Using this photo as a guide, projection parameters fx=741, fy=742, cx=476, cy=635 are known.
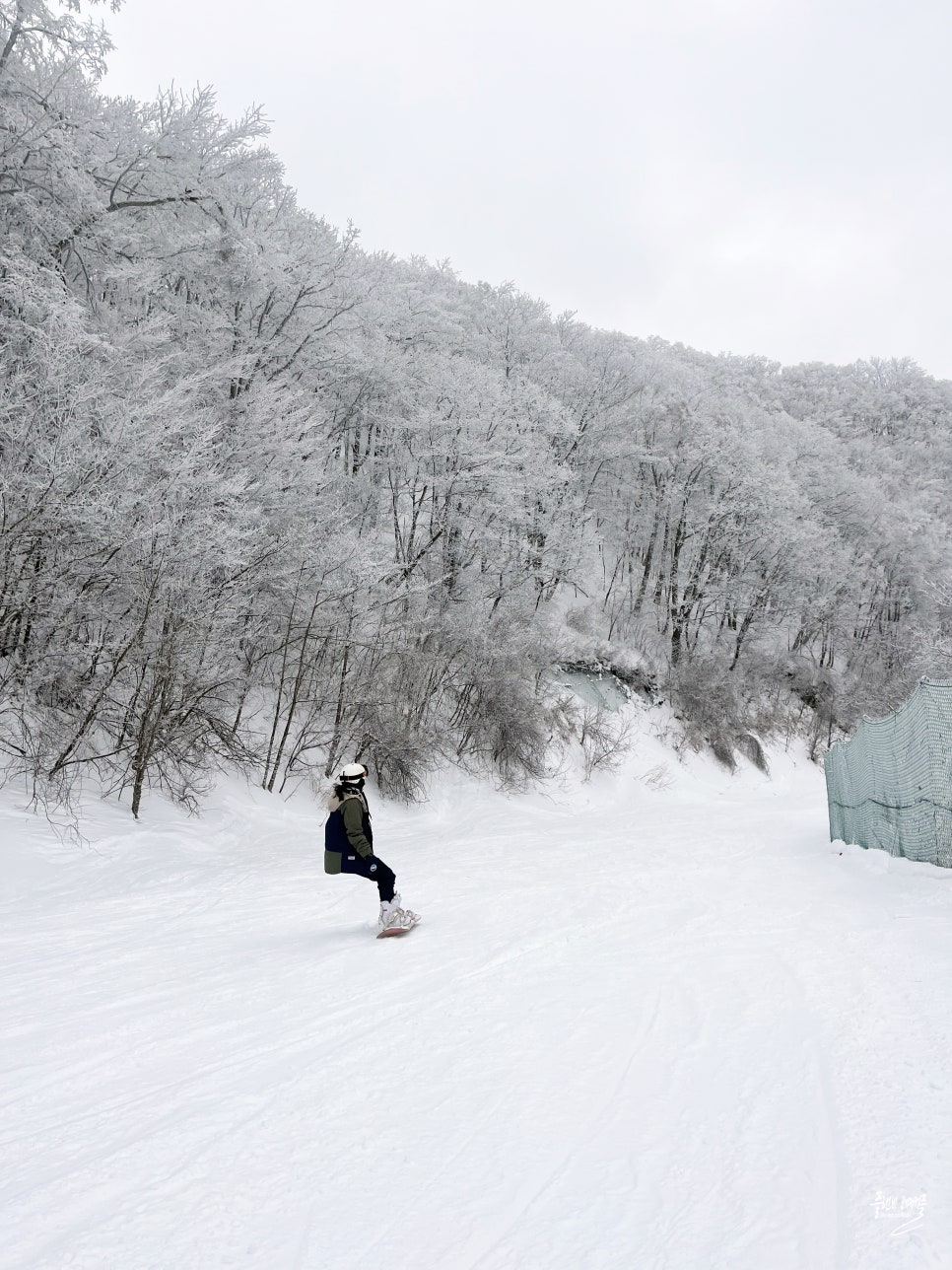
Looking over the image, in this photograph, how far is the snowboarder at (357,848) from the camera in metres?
7.16

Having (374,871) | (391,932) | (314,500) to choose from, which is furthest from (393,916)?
(314,500)

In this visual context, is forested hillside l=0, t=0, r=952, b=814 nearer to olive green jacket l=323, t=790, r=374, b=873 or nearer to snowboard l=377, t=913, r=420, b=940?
olive green jacket l=323, t=790, r=374, b=873

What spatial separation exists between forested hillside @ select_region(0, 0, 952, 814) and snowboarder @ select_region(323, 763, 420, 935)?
16.0 feet

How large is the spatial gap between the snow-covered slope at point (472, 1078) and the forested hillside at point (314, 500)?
13.0 ft

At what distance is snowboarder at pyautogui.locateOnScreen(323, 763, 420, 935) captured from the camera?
716 cm

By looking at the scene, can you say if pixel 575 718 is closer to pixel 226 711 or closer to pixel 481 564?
pixel 481 564

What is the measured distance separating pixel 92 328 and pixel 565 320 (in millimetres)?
28959

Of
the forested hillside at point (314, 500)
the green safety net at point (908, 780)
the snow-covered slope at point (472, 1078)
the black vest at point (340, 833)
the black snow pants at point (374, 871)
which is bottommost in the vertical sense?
the snow-covered slope at point (472, 1078)

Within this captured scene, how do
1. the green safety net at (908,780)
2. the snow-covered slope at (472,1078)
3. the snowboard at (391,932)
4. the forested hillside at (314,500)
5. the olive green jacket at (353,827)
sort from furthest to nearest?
the forested hillside at (314,500) < the green safety net at (908,780) < the olive green jacket at (353,827) < the snowboard at (391,932) < the snow-covered slope at (472,1078)

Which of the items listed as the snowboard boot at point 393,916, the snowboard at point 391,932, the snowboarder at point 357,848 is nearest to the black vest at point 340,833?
the snowboarder at point 357,848

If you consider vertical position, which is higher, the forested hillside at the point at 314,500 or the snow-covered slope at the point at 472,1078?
the forested hillside at the point at 314,500

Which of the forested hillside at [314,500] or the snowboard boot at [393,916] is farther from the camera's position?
the forested hillside at [314,500]

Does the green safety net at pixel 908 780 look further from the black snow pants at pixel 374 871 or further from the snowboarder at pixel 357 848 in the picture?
the black snow pants at pixel 374 871

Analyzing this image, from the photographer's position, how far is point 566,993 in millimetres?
5434
